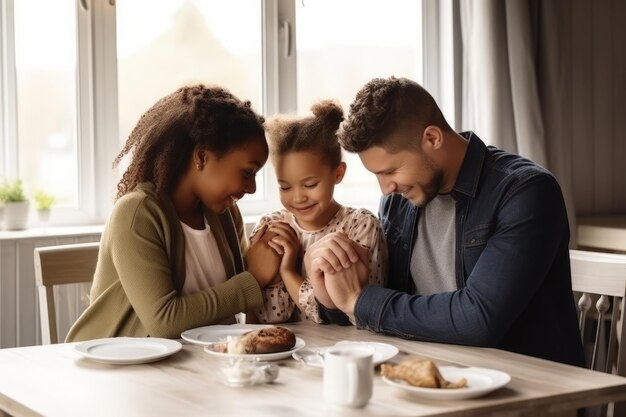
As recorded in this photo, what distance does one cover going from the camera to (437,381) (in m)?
1.48

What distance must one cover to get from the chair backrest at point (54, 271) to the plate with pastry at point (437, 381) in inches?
36.8

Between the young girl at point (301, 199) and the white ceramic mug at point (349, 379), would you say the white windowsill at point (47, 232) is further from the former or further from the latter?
the white ceramic mug at point (349, 379)

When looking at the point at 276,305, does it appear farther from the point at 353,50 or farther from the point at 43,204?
the point at 353,50

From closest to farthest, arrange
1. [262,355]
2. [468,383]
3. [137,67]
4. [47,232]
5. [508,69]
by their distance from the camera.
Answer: [468,383]
[262,355]
[47,232]
[137,67]
[508,69]

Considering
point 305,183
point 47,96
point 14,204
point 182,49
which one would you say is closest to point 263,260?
point 305,183

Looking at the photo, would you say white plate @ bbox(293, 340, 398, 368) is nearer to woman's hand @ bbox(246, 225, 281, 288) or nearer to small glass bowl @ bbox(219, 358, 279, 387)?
small glass bowl @ bbox(219, 358, 279, 387)

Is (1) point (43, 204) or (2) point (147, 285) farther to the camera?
(1) point (43, 204)

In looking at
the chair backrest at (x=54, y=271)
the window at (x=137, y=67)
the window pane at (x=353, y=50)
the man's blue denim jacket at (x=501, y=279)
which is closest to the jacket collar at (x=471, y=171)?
the man's blue denim jacket at (x=501, y=279)

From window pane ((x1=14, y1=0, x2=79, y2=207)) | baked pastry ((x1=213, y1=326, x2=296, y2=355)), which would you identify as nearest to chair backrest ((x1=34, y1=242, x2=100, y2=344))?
baked pastry ((x1=213, y1=326, x2=296, y2=355))

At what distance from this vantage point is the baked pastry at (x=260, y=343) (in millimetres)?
1727

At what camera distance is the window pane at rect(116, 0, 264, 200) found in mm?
3232

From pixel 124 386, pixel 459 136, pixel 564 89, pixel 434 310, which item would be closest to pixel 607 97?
pixel 564 89

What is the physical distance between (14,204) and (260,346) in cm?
146

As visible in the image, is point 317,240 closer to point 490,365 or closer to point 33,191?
point 490,365
